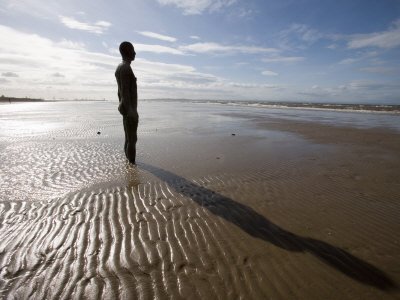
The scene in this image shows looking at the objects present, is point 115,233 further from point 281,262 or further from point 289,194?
point 289,194

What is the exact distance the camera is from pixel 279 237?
3.93m

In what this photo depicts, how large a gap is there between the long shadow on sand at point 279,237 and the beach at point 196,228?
0.07 ft

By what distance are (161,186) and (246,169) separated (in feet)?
9.01

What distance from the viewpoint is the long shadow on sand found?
10.4 feet

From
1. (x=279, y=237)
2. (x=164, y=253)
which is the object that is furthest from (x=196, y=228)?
(x=279, y=237)

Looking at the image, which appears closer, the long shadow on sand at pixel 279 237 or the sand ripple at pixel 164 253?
the sand ripple at pixel 164 253

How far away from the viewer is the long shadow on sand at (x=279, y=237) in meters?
3.16

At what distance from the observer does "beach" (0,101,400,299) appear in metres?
2.92

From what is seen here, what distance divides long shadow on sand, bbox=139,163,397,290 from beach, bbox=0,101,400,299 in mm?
20

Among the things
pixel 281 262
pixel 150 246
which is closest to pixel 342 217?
pixel 281 262

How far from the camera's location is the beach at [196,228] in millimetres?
2922

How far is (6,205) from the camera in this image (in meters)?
4.67

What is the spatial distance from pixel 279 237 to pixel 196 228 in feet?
4.23

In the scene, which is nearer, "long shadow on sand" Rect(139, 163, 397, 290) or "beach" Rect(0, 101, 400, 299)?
"beach" Rect(0, 101, 400, 299)
